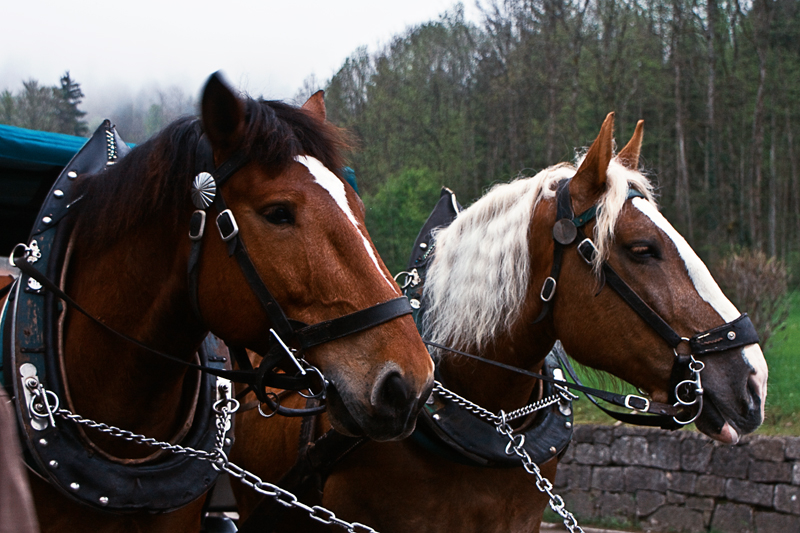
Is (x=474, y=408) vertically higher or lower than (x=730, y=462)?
higher

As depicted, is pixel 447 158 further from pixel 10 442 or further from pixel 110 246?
pixel 10 442

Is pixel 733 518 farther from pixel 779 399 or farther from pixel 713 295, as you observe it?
pixel 713 295

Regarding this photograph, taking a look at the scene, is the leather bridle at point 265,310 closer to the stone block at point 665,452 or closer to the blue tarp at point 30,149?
the blue tarp at point 30,149

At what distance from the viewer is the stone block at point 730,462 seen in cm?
579

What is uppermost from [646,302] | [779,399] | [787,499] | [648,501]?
[646,302]

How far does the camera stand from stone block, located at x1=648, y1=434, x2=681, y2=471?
6145 millimetres

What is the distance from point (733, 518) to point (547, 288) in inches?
176

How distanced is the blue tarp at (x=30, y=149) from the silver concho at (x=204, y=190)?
1090 millimetres

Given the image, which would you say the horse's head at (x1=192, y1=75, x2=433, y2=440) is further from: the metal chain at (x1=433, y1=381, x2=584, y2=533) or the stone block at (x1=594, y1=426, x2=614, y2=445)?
the stone block at (x1=594, y1=426, x2=614, y2=445)

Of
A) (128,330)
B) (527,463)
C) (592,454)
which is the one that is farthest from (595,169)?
(592,454)

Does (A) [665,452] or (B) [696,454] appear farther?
(A) [665,452]

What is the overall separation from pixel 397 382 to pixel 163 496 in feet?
2.67

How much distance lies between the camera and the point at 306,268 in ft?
5.68

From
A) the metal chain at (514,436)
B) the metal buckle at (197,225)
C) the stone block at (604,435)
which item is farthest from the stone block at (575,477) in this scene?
the metal buckle at (197,225)
